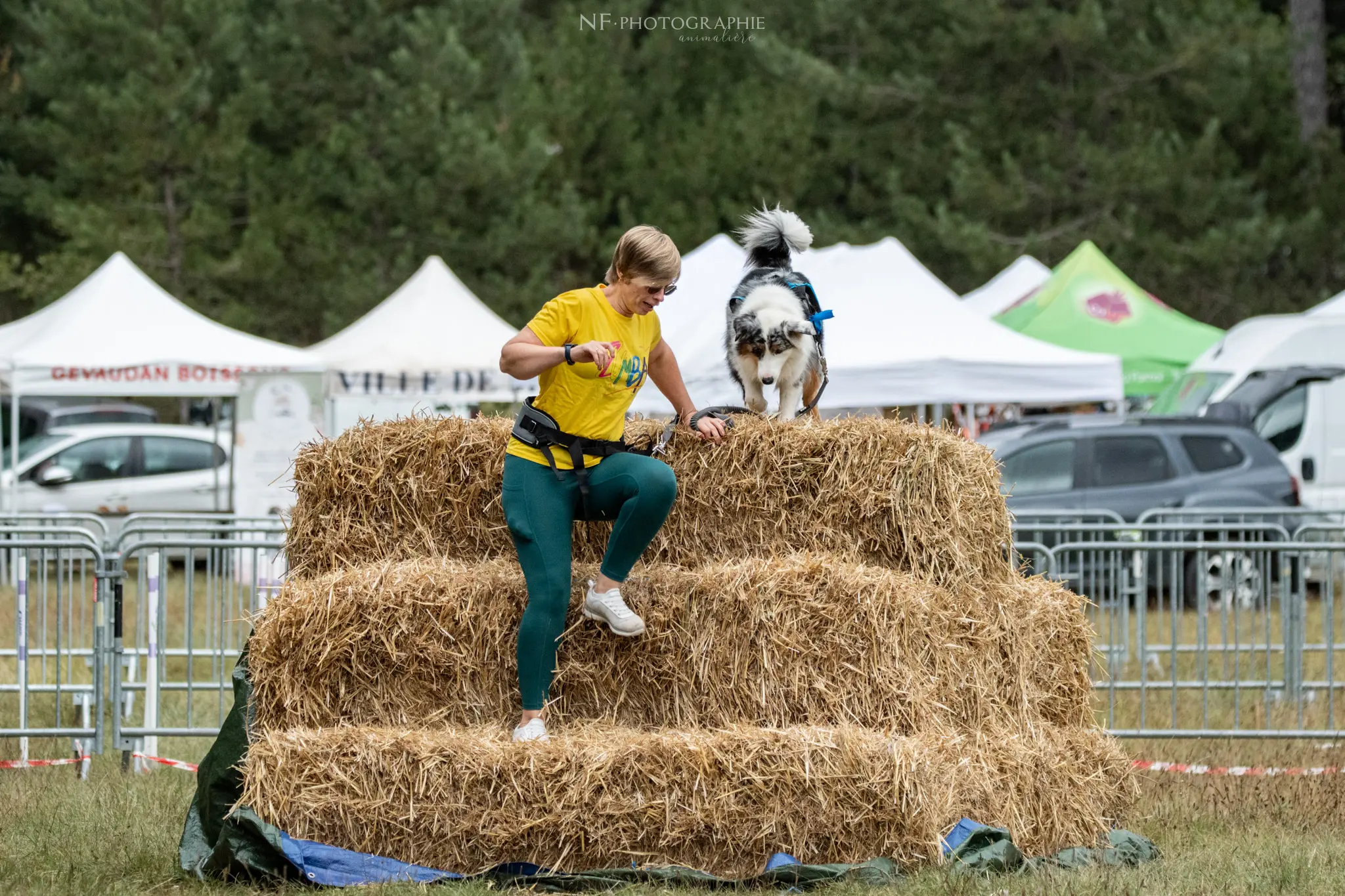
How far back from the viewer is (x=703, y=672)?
541 centimetres

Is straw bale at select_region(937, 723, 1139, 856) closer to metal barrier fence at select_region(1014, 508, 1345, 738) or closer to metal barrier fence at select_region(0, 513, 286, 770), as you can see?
metal barrier fence at select_region(1014, 508, 1345, 738)

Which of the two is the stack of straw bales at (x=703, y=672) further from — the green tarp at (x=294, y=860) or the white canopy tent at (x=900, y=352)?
the white canopy tent at (x=900, y=352)

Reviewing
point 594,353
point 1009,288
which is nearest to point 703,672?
point 594,353

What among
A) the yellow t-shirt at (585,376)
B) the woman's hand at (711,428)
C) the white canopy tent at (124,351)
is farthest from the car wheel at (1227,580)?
the white canopy tent at (124,351)

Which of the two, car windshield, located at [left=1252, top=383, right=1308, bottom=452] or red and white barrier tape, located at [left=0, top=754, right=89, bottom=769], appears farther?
car windshield, located at [left=1252, top=383, right=1308, bottom=452]

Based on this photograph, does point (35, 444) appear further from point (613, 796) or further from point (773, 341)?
point (613, 796)

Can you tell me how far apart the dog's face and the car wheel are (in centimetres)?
310

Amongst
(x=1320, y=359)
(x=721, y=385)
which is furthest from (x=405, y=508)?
(x=1320, y=359)

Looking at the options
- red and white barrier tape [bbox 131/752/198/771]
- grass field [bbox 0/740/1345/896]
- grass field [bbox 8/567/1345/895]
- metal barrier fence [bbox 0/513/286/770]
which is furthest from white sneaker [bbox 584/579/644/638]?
red and white barrier tape [bbox 131/752/198/771]

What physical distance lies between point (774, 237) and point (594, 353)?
1.77 meters

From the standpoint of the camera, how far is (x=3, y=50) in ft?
101

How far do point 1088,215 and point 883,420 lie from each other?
27.1m

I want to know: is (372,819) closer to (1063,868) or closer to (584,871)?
(584,871)

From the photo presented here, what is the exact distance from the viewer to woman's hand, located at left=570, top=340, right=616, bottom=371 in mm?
5047
